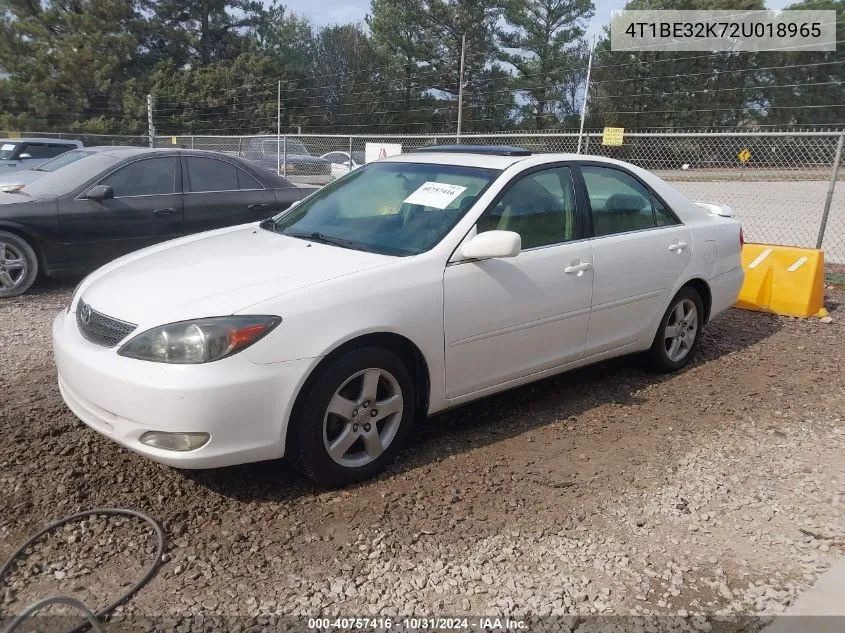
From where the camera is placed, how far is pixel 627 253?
4.45 meters

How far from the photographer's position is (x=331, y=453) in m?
3.21

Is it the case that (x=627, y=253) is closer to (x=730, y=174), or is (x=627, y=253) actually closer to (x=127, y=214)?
(x=127, y=214)

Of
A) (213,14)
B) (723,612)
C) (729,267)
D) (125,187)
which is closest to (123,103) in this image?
(213,14)

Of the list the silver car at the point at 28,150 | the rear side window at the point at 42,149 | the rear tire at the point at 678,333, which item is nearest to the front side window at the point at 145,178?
the rear tire at the point at 678,333

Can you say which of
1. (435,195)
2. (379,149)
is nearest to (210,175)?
(435,195)

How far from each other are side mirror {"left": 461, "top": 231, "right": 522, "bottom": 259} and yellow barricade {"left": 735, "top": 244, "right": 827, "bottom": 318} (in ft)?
13.1

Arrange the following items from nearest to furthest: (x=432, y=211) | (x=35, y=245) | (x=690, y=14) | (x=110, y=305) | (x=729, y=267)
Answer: (x=110, y=305) → (x=432, y=211) → (x=729, y=267) → (x=35, y=245) → (x=690, y=14)

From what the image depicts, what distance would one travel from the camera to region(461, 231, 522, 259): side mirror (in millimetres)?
3504

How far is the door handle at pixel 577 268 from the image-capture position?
4067mm

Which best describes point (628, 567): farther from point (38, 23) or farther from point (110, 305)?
point (38, 23)

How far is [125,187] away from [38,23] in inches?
1466

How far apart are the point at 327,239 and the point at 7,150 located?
511 inches

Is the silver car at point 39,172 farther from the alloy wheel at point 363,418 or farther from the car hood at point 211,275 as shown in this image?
the alloy wheel at point 363,418

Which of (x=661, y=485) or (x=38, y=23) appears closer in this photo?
(x=661, y=485)
